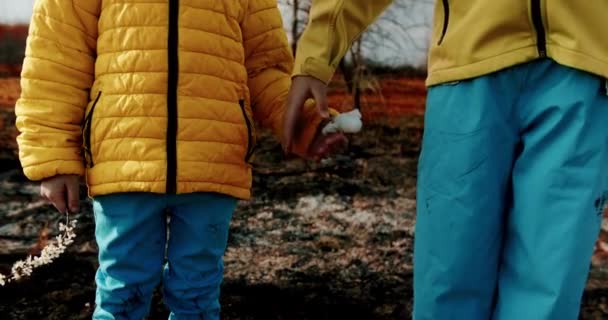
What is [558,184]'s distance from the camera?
134 centimetres

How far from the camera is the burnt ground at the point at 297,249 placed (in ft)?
7.73

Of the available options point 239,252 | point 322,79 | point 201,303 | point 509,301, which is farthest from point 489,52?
point 239,252

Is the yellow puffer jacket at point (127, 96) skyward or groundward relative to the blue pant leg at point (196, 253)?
skyward

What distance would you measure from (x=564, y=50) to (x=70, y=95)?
3.58 feet

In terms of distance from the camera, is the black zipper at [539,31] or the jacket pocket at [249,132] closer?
the black zipper at [539,31]

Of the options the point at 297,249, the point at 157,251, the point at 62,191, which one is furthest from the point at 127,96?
the point at 297,249

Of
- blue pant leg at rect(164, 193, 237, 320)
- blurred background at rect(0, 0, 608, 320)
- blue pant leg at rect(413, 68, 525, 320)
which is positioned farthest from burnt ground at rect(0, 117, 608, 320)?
blue pant leg at rect(413, 68, 525, 320)

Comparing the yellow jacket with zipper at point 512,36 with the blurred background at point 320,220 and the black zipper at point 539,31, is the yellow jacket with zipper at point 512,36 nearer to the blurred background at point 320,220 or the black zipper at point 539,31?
the black zipper at point 539,31

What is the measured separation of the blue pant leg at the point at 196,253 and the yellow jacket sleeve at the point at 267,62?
262mm

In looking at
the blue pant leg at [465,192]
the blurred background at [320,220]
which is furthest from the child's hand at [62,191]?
the blue pant leg at [465,192]

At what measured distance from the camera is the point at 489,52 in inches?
54.2

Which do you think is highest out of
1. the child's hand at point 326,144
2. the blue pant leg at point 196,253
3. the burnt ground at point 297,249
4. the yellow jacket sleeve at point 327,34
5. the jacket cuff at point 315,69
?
the yellow jacket sleeve at point 327,34

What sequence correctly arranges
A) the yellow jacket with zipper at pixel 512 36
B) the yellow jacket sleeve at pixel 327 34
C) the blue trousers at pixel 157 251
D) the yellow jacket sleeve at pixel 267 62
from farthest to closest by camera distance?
the yellow jacket sleeve at pixel 267 62 < the blue trousers at pixel 157 251 < the yellow jacket sleeve at pixel 327 34 < the yellow jacket with zipper at pixel 512 36

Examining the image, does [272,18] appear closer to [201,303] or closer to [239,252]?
[201,303]
